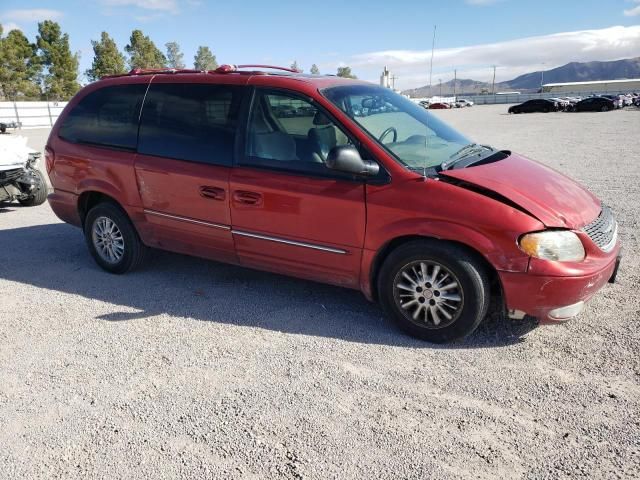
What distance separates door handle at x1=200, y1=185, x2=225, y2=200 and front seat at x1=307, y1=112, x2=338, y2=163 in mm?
860

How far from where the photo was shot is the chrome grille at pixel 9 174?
25.7ft

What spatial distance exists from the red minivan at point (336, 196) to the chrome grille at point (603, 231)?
0.7 inches

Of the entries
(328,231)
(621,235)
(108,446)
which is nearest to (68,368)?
(108,446)

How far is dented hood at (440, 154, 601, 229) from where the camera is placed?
3.40 meters

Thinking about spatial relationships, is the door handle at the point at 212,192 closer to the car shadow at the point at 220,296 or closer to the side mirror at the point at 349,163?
the car shadow at the point at 220,296

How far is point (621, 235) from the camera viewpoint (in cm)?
596

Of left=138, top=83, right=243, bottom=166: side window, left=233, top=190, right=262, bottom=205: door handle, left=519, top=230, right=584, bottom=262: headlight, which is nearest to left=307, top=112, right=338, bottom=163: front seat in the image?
left=233, top=190, right=262, bottom=205: door handle

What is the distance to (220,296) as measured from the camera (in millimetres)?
4590

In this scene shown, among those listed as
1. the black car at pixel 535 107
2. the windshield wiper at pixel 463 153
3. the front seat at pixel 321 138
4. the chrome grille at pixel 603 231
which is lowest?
the black car at pixel 535 107

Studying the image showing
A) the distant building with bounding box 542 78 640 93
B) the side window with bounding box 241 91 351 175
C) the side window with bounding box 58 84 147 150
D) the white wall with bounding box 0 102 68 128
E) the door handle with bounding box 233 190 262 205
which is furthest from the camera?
the distant building with bounding box 542 78 640 93

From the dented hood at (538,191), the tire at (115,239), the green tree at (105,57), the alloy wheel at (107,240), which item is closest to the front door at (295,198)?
the dented hood at (538,191)

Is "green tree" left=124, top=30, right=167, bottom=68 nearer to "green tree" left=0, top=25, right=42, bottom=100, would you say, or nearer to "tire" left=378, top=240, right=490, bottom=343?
"green tree" left=0, top=25, right=42, bottom=100

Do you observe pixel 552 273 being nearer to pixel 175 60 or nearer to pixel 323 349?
pixel 323 349

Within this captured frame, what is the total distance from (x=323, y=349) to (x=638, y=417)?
1.89 metres
